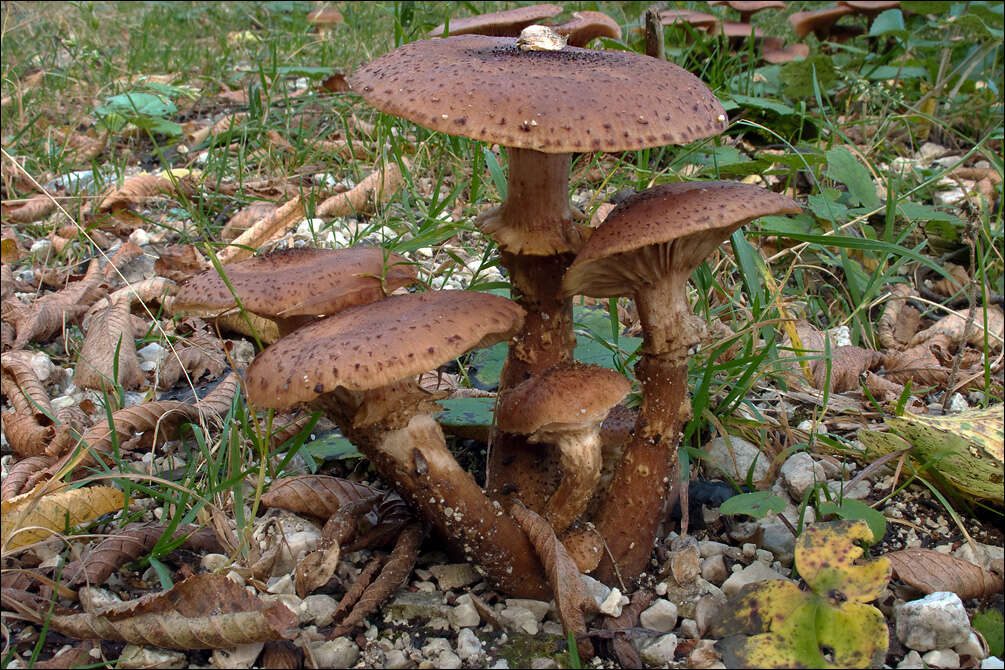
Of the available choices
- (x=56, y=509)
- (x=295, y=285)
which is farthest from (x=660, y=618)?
(x=56, y=509)

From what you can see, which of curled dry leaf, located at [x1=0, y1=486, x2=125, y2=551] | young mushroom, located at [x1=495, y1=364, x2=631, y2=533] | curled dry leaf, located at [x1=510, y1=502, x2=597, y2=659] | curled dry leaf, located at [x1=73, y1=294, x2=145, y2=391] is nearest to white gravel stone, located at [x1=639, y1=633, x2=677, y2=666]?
curled dry leaf, located at [x1=510, y1=502, x2=597, y2=659]

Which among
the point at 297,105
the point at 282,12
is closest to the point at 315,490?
the point at 297,105

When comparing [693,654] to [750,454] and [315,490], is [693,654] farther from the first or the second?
[315,490]

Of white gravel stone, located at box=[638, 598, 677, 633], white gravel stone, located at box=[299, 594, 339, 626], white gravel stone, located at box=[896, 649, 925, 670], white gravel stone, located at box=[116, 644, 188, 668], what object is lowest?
white gravel stone, located at box=[638, 598, 677, 633]

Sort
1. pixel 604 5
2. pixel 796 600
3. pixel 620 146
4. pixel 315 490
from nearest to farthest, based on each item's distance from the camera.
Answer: pixel 620 146
pixel 796 600
pixel 315 490
pixel 604 5

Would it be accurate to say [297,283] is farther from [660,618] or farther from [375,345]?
[660,618]

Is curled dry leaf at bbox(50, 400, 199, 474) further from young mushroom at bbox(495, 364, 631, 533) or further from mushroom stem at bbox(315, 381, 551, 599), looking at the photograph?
young mushroom at bbox(495, 364, 631, 533)
